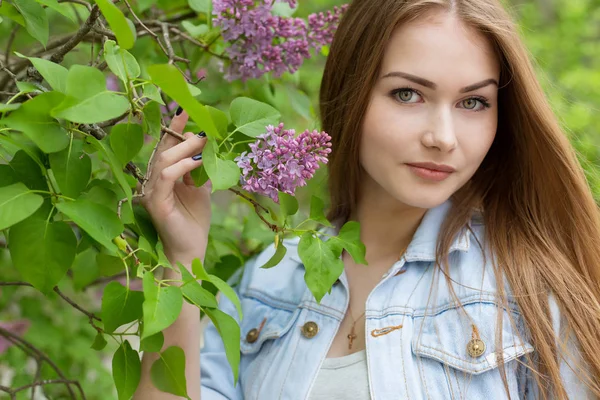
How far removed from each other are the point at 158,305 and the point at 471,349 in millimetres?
723

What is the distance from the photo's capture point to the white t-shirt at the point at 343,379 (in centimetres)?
136

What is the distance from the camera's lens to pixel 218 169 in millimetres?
956

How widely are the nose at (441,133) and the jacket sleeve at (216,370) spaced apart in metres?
0.55

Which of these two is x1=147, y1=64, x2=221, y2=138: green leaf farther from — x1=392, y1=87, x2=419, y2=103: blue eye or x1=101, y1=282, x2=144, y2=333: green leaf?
x1=392, y1=87, x2=419, y2=103: blue eye

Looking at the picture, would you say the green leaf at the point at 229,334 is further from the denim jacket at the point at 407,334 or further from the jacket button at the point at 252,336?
the jacket button at the point at 252,336

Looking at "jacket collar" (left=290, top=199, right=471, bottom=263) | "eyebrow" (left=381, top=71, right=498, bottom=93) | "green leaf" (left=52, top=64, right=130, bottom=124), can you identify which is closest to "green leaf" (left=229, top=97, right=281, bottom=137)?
"green leaf" (left=52, top=64, right=130, bottom=124)

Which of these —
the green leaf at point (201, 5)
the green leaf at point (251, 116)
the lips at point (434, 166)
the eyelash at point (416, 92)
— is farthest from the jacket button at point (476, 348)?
the green leaf at point (201, 5)

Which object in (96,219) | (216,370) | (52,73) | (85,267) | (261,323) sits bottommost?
(216,370)

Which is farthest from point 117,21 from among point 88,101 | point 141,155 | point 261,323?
point 141,155

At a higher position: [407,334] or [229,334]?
[229,334]

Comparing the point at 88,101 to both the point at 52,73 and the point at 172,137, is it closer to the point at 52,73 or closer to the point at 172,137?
the point at 52,73

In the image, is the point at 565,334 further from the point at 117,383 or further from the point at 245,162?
the point at 117,383

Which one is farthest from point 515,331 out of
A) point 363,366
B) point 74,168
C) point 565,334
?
point 74,168

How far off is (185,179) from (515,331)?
64 cm
